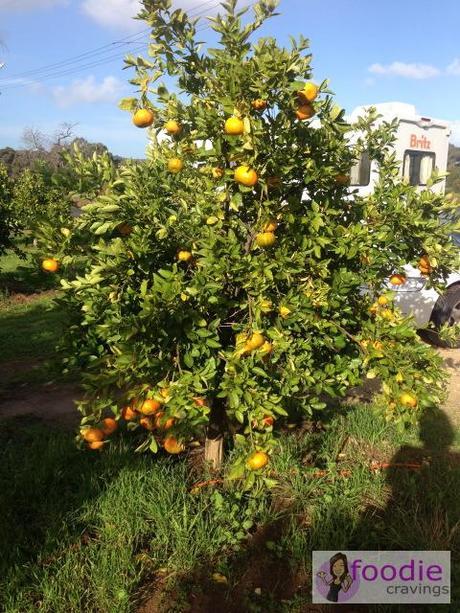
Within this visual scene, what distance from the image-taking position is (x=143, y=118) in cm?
268

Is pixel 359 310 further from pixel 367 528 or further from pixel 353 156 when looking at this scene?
pixel 367 528

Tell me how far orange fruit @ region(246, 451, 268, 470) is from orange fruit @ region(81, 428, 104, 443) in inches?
33.0

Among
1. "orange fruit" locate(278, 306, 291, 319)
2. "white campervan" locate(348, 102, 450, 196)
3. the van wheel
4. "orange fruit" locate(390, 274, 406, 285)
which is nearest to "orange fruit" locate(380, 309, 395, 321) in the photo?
"orange fruit" locate(390, 274, 406, 285)

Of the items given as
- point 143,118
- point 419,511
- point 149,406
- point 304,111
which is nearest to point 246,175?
point 304,111

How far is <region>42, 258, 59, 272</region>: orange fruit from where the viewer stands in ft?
8.09

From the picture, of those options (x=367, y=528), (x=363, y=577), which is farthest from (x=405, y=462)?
(x=363, y=577)

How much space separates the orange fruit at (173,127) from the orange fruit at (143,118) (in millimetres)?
98

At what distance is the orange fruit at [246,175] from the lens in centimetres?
235

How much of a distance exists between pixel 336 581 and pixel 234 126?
237 centimetres

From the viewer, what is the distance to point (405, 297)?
607cm

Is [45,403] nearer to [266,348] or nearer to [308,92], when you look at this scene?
[266,348]

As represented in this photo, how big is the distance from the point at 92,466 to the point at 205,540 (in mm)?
1067

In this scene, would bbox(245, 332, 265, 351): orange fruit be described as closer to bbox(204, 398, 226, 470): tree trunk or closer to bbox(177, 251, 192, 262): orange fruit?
bbox(177, 251, 192, 262): orange fruit

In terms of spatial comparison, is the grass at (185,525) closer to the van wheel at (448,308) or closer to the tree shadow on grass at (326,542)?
the tree shadow on grass at (326,542)
